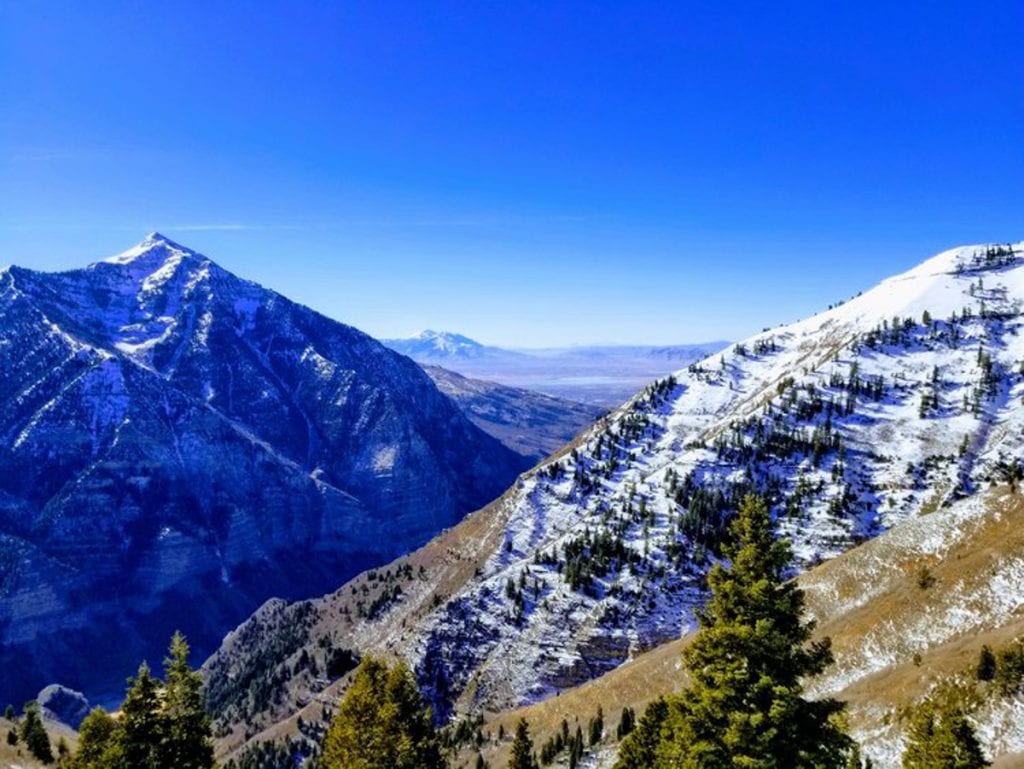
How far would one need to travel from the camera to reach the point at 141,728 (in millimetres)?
26766

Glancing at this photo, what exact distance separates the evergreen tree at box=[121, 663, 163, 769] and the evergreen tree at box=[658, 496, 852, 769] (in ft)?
68.5

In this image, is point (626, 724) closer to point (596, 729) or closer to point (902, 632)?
point (596, 729)

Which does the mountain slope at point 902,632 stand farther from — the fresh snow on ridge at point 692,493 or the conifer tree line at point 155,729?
the conifer tree line at point 155,729

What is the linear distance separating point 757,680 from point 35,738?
71.0 metres

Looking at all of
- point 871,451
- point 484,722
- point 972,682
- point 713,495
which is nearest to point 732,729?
point 972,682

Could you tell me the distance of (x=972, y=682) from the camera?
2000 inches

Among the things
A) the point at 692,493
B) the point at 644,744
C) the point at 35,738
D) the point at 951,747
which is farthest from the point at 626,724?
the point at 692,493

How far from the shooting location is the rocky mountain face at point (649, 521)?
126688 mm

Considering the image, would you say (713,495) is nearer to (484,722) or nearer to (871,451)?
(871,451)

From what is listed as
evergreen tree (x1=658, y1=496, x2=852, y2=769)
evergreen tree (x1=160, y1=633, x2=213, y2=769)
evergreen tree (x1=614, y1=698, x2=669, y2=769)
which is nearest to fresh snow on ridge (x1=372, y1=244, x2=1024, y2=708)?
evergreen tree (x1=614, y1=698, x2=669, y2=769)

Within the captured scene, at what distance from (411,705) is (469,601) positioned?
4395 inches

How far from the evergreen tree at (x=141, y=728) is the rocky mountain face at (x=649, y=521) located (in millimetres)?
100614

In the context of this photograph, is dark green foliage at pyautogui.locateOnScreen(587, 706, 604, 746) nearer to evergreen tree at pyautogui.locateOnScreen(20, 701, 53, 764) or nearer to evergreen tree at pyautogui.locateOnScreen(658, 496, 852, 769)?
evergreen tree at pyautogui.locateOnScreen(20, 701, 53, 764)

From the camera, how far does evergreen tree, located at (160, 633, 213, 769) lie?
89.9ft
